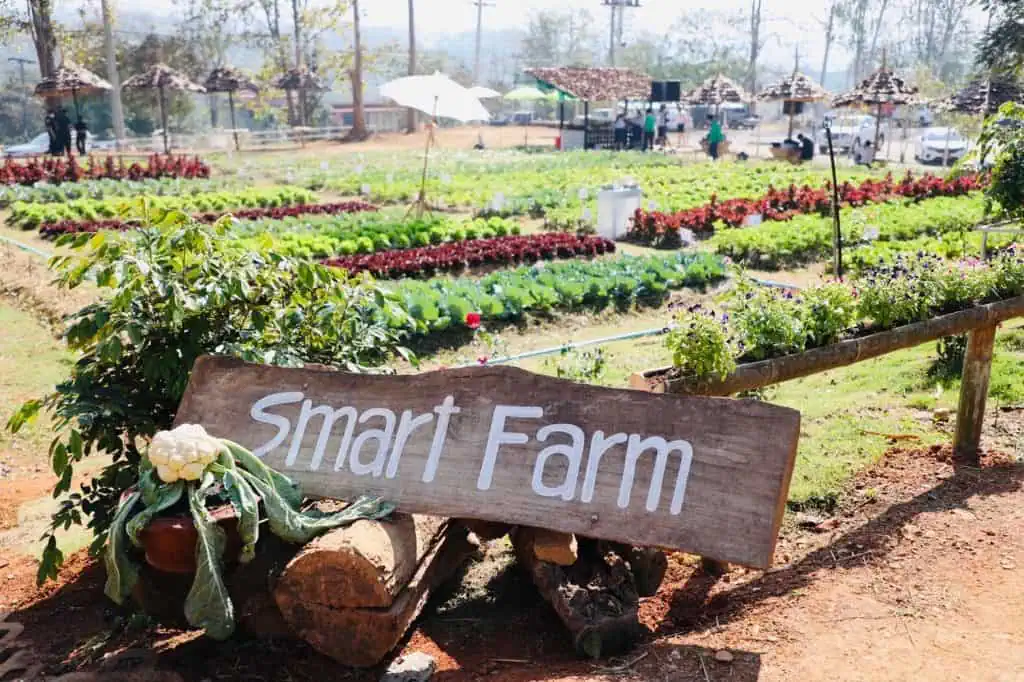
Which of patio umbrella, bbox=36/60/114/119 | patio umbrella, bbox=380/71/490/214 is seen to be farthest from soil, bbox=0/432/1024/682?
patio umbrella, bbox=36/60/114/119

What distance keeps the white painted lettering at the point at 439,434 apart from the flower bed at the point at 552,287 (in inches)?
186

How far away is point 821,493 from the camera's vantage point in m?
5.04

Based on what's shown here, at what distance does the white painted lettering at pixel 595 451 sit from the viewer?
11.7ft

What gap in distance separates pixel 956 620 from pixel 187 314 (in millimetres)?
3466

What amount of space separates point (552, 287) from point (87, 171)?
47.7ft

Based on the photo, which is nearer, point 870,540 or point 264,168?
point 870,540

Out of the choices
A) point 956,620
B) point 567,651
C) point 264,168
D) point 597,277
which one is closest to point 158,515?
point 567,651

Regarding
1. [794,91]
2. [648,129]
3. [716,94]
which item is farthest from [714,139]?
[716,94]

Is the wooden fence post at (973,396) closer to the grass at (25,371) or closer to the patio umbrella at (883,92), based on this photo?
the grass at (25,371)

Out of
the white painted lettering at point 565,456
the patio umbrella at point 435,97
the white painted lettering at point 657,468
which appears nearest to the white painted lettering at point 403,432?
the white painted lettering at point 565,456

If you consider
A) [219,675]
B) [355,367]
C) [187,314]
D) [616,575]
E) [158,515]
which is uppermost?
[187,314]

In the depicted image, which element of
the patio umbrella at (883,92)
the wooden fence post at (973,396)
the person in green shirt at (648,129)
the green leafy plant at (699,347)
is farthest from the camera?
the person in green shirt at (648,129)

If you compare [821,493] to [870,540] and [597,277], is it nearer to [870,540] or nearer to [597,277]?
[870,540]

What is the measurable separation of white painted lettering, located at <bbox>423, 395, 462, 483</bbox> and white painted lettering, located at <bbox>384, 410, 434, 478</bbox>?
5cm
